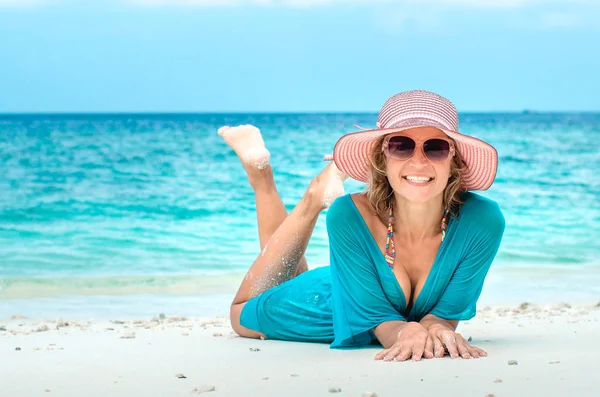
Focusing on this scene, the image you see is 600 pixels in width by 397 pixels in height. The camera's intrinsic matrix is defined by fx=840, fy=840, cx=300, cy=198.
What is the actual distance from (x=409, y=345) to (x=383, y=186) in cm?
64

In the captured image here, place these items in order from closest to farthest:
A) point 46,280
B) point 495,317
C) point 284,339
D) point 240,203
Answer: point 284,339 → point 495,317 → point 46,280 → point 240,203

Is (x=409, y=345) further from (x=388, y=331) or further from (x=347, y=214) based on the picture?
(x=347, y=214)

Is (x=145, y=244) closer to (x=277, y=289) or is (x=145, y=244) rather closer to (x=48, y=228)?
(x=48, y=228)

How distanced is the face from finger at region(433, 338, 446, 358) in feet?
1.72

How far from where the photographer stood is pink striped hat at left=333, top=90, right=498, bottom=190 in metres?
3.03

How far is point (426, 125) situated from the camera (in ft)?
9.78

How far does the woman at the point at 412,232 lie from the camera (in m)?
3.07

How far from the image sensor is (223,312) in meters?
5.57

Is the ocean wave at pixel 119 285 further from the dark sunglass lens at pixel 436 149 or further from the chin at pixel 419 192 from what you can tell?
the dark sunglass lens at pixel 436 149

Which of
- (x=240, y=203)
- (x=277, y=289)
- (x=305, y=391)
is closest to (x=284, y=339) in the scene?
(x=277, y=289)

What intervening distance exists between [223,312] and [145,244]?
137 inches

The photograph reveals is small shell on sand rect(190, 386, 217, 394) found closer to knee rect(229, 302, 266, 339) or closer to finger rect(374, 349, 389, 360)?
finger rect(374, 349, 389, 360)

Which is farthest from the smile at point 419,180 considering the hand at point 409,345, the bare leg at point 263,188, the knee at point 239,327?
the bare leg at point 263,188

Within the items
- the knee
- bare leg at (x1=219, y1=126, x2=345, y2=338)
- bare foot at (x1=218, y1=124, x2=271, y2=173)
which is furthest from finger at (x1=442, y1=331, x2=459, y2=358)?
bare foot at (x1=218, y1=124, x2=271, y2=173)
